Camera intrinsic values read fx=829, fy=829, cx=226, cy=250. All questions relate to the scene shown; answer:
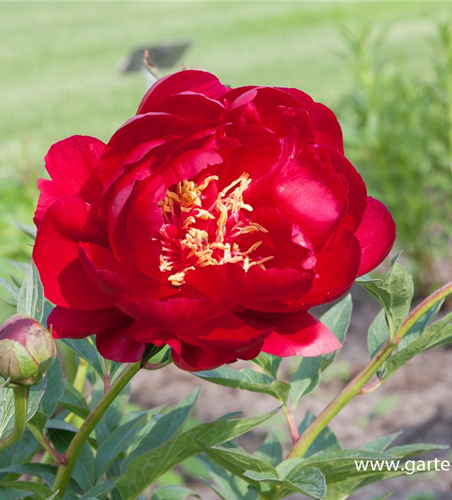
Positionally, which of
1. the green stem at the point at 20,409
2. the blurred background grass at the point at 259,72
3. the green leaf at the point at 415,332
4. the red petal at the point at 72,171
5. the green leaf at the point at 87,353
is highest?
the red petal at the point at 72,171

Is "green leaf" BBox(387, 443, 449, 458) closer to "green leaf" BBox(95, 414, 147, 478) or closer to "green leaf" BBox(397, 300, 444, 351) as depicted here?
"green leaf" BBox(397, 300, 444, 351)

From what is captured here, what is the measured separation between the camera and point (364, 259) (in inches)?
23.0

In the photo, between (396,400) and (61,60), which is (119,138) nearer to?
(396,400)

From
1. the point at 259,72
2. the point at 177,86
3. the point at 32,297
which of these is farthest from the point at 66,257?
the point at 259,72

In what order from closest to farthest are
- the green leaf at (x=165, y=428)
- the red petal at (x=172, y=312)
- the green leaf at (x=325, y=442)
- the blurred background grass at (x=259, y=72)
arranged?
the red petal at (x=172, y=312) → the green leaf at (x=165, y=428) → the green leaf at (x=325, y=442) → the blurred background grass at (x=259, y=72)

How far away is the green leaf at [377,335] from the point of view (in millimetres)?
742

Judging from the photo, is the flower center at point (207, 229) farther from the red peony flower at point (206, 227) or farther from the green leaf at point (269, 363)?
the green leaf at point (269, 363)

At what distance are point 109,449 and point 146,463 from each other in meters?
0.12

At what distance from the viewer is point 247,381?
685 mm

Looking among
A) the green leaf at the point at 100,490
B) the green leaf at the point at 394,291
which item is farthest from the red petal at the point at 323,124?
the green leaf at the point at 100,490

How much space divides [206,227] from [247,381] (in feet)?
0.48

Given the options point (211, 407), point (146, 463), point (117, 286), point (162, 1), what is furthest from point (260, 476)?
point (162, 1)

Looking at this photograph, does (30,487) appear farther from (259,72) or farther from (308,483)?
(259,72)

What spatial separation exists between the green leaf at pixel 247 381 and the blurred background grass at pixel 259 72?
0.31m
